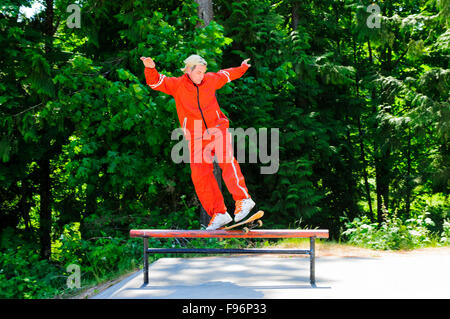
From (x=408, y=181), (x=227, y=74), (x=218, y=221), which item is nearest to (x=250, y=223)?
(x=218, y=221)

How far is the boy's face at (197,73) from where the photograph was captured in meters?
4.45

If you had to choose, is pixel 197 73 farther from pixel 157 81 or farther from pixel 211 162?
pixel 211 162

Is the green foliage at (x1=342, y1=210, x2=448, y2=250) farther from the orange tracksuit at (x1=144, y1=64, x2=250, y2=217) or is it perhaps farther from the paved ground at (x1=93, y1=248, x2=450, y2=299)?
the orange tracksuit at (x1=144, y1=64, x2=250, y2=217)

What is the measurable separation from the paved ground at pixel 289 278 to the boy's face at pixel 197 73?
6.63ft

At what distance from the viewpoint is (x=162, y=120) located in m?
7.72

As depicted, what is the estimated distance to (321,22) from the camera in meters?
12.5

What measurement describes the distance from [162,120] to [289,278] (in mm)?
4193

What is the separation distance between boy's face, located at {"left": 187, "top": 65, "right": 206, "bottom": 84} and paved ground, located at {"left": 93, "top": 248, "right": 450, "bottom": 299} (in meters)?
2.02

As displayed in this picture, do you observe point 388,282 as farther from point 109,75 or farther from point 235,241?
point 109,75

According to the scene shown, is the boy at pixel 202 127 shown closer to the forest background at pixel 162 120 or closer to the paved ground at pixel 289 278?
the paved ground at pixel 289 278

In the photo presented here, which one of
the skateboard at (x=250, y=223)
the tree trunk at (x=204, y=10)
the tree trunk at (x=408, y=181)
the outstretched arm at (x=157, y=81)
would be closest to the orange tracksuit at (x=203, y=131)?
the outstretched arm at (x=157, y=81)

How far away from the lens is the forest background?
744 centimetres

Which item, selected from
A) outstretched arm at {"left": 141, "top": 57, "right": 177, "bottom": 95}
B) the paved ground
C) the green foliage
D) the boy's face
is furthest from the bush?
outstretched arm at {"left": 141, "top": 57, "right": 177, "bottom": 95}

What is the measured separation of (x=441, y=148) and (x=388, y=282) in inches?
347
